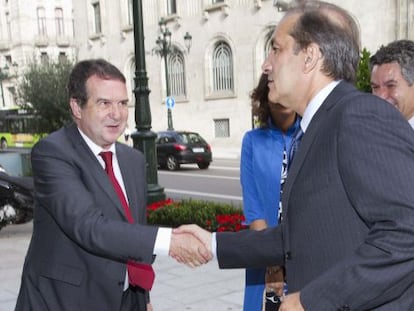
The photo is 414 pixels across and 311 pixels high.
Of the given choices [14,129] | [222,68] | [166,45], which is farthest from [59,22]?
[222,68]

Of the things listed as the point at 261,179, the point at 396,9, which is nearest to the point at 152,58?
the point at 396,9

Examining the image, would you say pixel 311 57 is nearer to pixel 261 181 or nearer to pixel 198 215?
pixel 261 181

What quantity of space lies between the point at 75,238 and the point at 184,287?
11.5ft

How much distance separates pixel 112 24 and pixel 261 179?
132 feet

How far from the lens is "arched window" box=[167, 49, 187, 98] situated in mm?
35375

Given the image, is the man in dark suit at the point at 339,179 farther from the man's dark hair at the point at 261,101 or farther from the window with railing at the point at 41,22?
the window with railing at the point at 41,22

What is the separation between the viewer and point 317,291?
158 centimetres

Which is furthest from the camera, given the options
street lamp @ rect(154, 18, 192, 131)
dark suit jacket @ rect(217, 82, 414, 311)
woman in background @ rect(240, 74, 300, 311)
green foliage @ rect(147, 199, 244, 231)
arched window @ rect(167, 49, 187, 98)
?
arched window @ rect(167, 49, 187, 98)

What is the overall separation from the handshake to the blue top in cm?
48

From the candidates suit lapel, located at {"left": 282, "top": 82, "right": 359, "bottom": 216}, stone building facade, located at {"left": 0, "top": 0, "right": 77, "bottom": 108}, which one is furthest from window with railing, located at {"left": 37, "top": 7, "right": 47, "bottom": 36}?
suit lapel, located at {"left": 282, "top": 82, "right": 359, "bottom": 216}

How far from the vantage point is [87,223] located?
224 cm

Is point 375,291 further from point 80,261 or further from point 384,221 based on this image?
point 80,261

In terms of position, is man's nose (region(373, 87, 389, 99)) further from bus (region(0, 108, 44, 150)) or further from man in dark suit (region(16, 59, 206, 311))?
bus (region(0, 108, 44, 150))

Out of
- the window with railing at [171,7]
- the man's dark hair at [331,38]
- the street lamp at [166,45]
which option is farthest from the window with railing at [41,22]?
the man's dark hair at [331,38]
